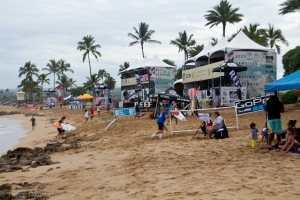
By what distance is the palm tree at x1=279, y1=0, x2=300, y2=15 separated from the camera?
21462mm

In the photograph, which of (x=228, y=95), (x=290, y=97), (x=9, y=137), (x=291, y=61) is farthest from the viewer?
(x=291, y=61)

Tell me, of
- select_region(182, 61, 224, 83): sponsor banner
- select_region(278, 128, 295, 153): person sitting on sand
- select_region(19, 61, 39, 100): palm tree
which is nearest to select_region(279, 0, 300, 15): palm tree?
select_region(182, 61, 224, 83): sponsor banner

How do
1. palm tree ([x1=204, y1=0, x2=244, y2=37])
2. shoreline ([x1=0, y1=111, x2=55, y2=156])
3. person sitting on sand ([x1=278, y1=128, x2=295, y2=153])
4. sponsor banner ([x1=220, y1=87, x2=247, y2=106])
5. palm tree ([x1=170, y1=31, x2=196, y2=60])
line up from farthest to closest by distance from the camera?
palm tree ([x1=170, y1=31, x2=196, y2=60])
palm tree ([x1=204, y1=0, x2=244, y2=37])
sponsor banner ([x1=220, y1=87, x2=247, y2=106])
shoreline ([x1=0, y1=111, x2=55, y2=156])
person sitting on sand ([x1=278, y1=128, x2=295, y2=153])

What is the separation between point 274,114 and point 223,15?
32.0m

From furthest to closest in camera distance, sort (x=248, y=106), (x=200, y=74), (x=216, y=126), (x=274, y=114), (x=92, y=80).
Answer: (x=92, y=80), (x=200, y=74), (x=248, y=106), (x=216, y=126), (x=274, y=114)

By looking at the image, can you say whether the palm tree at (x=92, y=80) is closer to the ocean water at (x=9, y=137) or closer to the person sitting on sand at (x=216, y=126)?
the ocean water at (x=9, y=137)

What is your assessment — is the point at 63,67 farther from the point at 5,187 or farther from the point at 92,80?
the point at 5,187

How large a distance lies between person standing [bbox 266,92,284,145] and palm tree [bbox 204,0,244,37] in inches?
1245

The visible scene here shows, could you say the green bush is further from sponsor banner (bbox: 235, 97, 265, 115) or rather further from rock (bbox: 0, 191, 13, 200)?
rock (bbox: 0, 191, 13, 200)

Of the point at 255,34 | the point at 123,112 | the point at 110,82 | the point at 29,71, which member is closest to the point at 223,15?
the point at 255,34

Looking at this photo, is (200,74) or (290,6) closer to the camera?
(290,6)

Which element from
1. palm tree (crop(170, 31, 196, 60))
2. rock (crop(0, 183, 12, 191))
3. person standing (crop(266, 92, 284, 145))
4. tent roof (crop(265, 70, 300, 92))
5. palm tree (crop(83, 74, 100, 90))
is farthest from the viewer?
palm tree (crop(83, 74, 100, 90))

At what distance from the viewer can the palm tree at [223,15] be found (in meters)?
38.6

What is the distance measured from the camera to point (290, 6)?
21.9m
